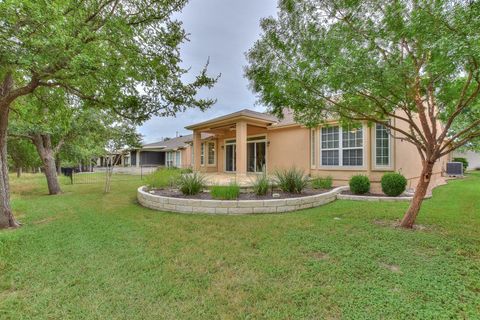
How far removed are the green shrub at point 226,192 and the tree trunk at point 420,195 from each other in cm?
445

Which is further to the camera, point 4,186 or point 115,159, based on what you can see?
point 115,159

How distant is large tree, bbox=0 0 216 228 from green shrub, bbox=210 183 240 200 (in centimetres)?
271

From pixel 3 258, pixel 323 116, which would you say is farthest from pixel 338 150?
pixel 3 258

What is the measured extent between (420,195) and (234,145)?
12576 mm

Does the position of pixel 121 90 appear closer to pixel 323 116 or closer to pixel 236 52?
pixel 323 116

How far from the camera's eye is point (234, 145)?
55.8 feet

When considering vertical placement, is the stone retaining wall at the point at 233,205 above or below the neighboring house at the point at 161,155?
below

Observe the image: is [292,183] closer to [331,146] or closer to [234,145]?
[331,146]

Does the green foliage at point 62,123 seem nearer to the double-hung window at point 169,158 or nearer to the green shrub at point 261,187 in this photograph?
the green shrub at point 261,187

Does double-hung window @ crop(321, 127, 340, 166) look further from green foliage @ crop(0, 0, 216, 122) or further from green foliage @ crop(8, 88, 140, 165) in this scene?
green foliage @ crop(8, 88, 140, 165)

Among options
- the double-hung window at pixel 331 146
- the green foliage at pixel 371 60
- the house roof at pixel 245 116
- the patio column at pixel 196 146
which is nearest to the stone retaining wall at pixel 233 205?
the green foliage at pixel 371 60

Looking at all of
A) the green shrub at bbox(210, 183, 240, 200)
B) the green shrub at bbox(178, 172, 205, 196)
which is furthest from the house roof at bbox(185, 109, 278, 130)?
the green shrub at bbox(210, 183, 240, 200)

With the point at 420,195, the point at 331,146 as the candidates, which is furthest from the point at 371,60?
the point at 331,146

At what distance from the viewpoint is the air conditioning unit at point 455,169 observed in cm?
1747
